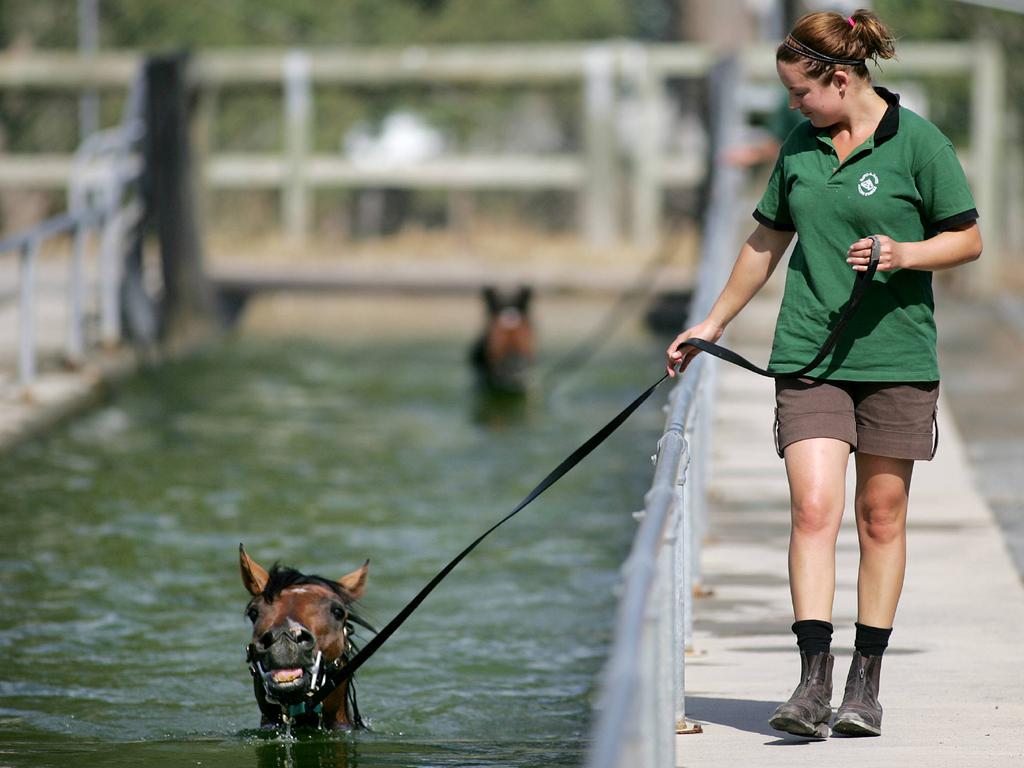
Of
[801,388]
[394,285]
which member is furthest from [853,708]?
[394,285]

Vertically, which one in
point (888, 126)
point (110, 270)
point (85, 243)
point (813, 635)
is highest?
point (85, 243)

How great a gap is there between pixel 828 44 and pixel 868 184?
1.18 ft

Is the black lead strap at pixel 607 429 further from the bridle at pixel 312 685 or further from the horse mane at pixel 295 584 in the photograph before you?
the horse mane at pixel 295 584

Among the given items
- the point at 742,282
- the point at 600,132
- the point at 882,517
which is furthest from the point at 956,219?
the point at 600,132

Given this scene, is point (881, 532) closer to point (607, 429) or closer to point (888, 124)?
point (607, 429)

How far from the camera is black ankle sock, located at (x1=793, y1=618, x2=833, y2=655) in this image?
473 cm

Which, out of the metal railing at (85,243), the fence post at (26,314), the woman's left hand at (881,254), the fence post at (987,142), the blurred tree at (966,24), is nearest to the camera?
the woman's left hand at (881,254)

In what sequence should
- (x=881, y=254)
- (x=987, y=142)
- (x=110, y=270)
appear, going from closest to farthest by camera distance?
1. (x=881, y=254)
2. (x=110, y=270)
3. (x=987, y=142)

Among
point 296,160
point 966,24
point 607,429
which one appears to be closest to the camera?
point 607,429

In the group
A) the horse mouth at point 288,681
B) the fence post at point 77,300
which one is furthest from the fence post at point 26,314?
the horse mouth at point 288,681

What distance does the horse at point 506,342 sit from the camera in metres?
13.9

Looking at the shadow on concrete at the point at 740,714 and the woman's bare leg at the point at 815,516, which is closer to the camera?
the woman's bare leg at the point at 815,516

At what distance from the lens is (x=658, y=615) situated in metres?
3.82

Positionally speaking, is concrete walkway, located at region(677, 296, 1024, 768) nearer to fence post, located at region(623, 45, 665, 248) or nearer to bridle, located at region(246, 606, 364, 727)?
bridle, located at region(246, 606, 364, 727)
